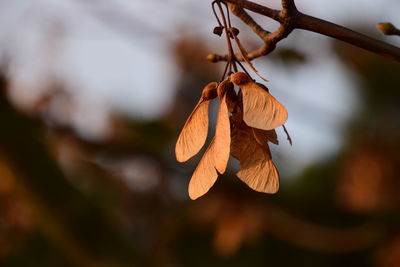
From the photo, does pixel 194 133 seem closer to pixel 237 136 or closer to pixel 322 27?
pixel 237 136

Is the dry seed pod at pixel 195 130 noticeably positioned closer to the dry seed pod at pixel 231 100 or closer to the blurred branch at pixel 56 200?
the dry seed pod at pixel 231 100

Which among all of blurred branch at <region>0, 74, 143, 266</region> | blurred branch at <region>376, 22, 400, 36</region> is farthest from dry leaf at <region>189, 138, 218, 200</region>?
blurred branch at <region>0, 74, 143, 266</region>

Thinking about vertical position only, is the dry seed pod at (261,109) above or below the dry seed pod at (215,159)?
above

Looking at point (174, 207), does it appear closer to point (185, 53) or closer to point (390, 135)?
point (185, 53)

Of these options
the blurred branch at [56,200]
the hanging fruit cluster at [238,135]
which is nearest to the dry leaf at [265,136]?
the hanging fruit cluster at [238,135]

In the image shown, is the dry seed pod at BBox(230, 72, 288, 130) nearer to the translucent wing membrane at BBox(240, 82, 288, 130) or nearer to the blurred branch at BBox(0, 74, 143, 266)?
the translucent wing membrane at BBox(240, 82, 288, 130)
